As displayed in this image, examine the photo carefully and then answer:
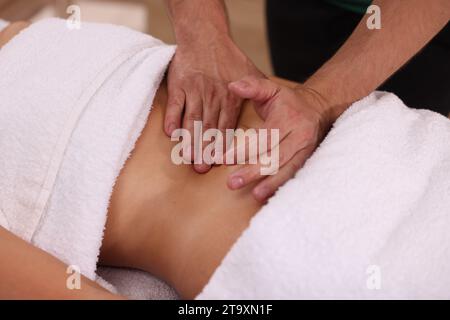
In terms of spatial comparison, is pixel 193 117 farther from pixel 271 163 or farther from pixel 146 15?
pixel 146 15

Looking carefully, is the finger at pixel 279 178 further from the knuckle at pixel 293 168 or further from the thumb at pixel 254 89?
the thumb at pixel 254 89

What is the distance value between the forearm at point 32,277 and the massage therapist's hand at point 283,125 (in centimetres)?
25

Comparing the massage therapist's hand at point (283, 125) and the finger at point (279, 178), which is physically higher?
the massage therapist's hand at point (283, 125)

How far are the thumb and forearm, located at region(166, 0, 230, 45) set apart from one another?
25 centimetres

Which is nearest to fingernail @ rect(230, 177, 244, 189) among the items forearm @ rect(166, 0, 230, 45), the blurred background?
forearm @ rect(166, 0, 230, 45)

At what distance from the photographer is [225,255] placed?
28.0 inches

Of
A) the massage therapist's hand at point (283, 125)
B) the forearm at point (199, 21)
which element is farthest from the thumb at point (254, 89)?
the forearm at point (199, 21)

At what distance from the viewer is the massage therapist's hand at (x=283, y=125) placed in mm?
740

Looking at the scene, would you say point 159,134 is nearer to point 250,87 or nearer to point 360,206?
point 250,87

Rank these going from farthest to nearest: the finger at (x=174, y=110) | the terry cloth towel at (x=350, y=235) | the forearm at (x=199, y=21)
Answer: the forearm at (x=199, y=21) < the finger at (x=174, y=110) < the terry cloth towel at (x=350, y=235)

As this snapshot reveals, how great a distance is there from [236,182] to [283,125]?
5.0 inches

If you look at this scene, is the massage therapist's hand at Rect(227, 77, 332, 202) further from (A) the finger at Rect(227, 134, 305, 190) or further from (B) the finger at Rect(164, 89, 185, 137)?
(B) the finger at Rect(164, 89, 185, 137)

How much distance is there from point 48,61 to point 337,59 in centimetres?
50

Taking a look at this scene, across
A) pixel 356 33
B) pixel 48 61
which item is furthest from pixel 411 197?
pixel 48 61
